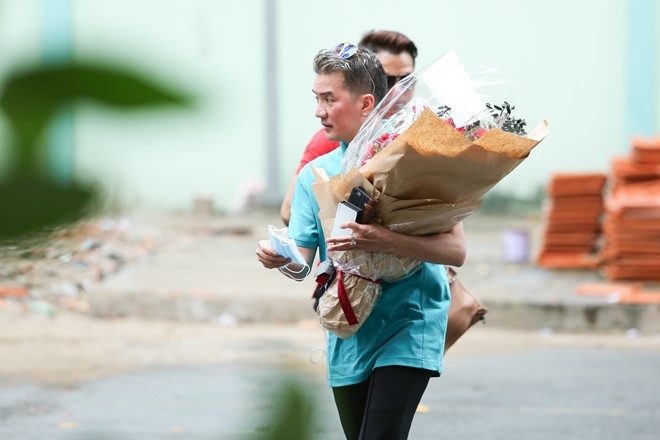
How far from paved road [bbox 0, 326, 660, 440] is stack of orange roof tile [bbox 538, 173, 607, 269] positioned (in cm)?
234

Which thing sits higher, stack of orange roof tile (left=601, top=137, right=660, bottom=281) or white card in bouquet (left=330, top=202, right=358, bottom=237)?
white card in bouquet (left=330, top=202, right=358, bottom=237)

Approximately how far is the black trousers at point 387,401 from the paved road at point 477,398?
156 cm

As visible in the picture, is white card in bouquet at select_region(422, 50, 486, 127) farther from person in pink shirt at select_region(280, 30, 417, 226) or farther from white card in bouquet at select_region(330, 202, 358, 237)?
person in pink shirt at select_region(280, 30, 417, 226)

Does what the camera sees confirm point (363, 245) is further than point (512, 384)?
No

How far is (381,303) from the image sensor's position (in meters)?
3.22

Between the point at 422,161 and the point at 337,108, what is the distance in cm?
50

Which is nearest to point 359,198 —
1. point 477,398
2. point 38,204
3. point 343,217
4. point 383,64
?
point 343,217

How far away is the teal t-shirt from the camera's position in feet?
10.6

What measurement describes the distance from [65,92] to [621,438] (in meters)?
5.22

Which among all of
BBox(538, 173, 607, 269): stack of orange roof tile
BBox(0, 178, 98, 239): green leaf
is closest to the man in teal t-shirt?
BBox(0, 178, 98, 239): green leaf

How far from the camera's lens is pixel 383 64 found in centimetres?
411

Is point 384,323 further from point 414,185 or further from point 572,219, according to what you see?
point 572,219

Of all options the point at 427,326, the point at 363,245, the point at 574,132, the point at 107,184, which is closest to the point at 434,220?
the point at 363,245

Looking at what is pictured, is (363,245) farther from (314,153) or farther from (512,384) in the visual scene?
(512,384)
